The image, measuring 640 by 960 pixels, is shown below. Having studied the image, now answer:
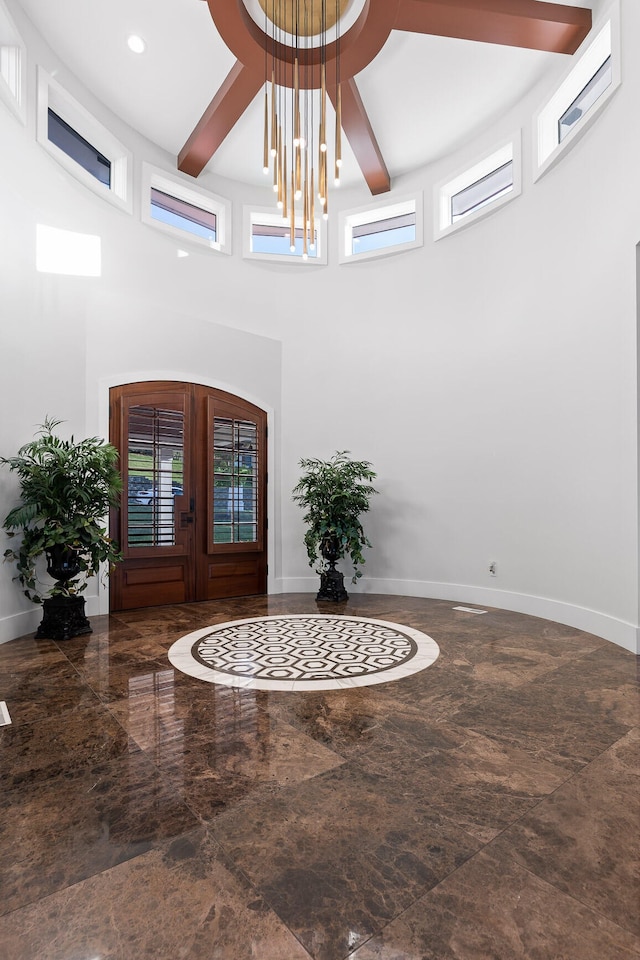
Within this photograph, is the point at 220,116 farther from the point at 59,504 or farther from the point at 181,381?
the point at 59,504

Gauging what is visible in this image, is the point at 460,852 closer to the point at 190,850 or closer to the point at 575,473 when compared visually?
the point at 190,850

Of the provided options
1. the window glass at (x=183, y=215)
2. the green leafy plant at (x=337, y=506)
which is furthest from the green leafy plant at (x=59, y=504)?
the window glass at (x=183, y=215)

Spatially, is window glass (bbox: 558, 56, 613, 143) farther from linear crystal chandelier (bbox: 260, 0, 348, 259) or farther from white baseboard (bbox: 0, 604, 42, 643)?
white baseboard (bbox: 0, 604, 42, 643)

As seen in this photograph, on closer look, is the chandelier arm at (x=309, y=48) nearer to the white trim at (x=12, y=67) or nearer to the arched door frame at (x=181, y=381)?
the white trim at (x=12, y=67)

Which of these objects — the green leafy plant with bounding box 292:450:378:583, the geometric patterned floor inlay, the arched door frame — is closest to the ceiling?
the arched door frame

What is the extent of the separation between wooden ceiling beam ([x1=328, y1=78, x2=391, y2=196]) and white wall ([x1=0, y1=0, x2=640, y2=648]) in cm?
33

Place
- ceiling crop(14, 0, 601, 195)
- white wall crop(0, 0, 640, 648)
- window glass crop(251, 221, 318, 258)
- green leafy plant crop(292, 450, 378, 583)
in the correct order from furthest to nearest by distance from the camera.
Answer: window glass crop(251, 221, 318, 258)
green leafy plant crop(292, 450, 378, 583)
ceiling crop(14, 0, 601, 195)
white wall crop(0, 0, 640, 648)

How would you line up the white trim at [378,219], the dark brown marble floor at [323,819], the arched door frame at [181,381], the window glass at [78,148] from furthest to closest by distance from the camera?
the white trim at [378,219]
the arched door frame at [181,381]
the window glass at [78,148]
the dark brown marble floor at [323,819]

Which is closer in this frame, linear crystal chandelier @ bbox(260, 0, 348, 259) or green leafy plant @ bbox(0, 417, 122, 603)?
linear crystal chandelier @ bbox(260, 0, 348, 259)

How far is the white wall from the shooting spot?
3.96 metres

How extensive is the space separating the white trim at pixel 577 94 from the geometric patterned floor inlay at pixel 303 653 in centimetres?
418

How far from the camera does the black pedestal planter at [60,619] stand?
4.05 meters

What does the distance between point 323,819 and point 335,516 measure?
3.77 m

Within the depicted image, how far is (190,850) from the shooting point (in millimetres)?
1520
